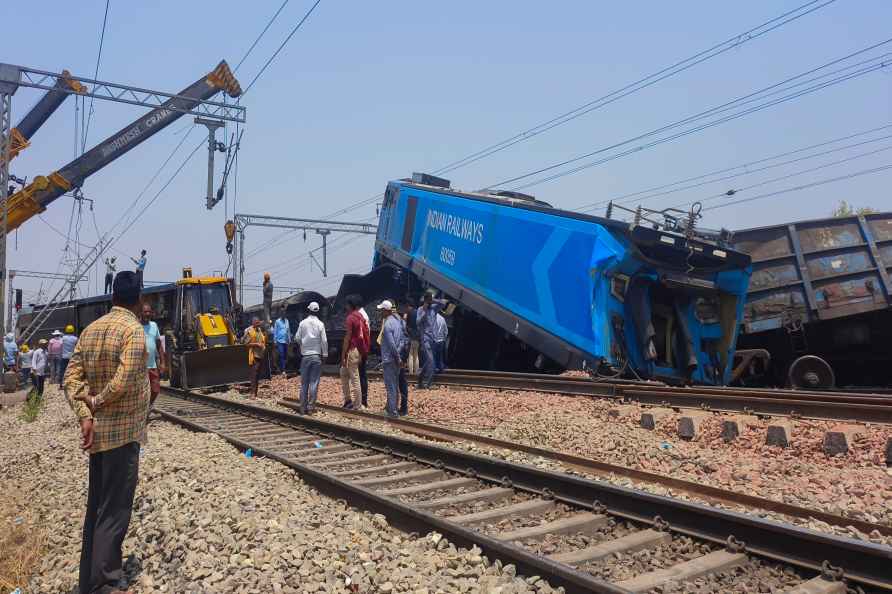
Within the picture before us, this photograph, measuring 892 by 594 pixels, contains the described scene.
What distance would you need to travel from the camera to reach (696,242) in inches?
453

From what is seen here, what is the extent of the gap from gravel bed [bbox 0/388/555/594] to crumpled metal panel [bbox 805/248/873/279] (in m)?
11.3

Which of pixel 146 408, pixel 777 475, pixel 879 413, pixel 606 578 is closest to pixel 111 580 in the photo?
pixel 146 408

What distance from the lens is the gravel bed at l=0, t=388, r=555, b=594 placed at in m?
3.59

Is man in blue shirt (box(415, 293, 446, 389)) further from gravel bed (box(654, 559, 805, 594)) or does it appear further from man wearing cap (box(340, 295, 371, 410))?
gravel bed (box(654, 559, 805, 594))

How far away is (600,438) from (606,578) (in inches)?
162

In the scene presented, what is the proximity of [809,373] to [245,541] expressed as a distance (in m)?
11.1

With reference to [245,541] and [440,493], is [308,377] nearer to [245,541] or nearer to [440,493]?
[440,493]

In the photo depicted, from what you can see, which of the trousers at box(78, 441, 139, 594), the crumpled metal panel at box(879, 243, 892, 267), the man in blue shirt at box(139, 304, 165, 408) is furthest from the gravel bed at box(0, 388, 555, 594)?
the crumpled metal panel at box(879, 243, 892, 267)

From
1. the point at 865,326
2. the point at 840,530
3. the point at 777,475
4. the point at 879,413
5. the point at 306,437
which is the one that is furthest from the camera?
the point at 865,326

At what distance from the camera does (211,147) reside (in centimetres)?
1867

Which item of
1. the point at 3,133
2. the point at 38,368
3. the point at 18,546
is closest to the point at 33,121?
the point at 3,133

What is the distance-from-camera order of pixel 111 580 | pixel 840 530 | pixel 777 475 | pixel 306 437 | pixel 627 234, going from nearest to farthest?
pixel 111 580 → pixel 840 530 → pixel 777 475 → pixel 306 437 → pixel 627 234

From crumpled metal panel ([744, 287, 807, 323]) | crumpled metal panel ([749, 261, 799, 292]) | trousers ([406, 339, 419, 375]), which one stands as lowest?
trousers ([406, 339, 419, 375])

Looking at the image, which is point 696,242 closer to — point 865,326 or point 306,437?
point 865,326
